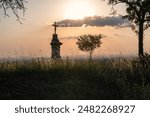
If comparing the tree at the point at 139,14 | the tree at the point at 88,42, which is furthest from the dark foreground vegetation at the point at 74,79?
the tree at the point at 88,42

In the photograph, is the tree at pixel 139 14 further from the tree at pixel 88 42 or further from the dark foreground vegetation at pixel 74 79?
the tree at pixel 88 42

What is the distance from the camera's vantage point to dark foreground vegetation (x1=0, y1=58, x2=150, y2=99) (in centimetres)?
1288

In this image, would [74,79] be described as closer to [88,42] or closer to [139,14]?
[139,14]

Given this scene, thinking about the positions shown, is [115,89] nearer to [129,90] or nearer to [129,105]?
[129,90]

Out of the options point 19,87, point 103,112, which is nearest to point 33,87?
point 19,87

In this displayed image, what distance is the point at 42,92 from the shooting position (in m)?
13.0

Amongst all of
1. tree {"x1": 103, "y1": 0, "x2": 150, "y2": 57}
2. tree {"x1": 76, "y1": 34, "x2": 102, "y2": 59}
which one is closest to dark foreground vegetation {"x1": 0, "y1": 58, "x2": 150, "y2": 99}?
tree {"x1": 103, "y1": 0, "x2": 150, "y2": 57}

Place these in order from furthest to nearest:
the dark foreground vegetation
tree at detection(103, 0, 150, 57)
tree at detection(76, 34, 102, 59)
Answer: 1. tree at detection(76, 34, 102, 59)
2. tree at detection(103, 0, 150, 57)
3. the dark foreground vegetation

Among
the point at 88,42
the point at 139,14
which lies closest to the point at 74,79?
the point at 139,14

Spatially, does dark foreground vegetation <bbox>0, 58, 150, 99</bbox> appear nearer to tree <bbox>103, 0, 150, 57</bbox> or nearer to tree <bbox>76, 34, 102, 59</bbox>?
tree <bbox>103, 0, 150, 57</bbox>

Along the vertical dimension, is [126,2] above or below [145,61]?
above

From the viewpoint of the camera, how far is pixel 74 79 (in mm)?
14609

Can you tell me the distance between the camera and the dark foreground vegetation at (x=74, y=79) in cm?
1288

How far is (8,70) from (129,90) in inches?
197
